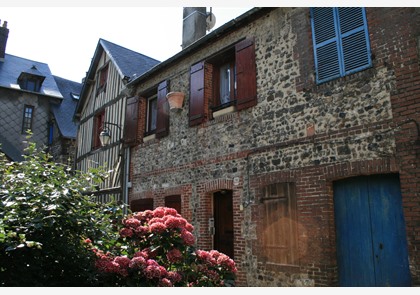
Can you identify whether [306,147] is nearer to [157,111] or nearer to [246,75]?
[246,75]

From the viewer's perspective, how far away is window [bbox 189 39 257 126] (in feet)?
23.1

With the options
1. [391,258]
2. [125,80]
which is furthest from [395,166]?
[125,80]

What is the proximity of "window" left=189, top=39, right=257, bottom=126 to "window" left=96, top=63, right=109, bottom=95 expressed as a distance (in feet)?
18.2

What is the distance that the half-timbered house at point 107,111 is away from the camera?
35.4 feet

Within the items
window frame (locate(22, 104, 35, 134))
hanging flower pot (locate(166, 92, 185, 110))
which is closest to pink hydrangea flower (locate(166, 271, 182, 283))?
hanging flower pot (locate(166, 92, 185, 110))

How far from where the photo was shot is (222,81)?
26.6ft

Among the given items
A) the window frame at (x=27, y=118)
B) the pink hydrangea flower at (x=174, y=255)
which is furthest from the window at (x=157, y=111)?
the window frame at (x=27, y=118)

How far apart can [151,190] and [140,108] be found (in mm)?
2652

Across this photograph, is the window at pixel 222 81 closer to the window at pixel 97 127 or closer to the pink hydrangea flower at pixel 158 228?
the pink hydrangea flower at pixel 158 228

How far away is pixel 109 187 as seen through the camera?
11.1 metres

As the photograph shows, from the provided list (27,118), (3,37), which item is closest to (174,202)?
(27,118)

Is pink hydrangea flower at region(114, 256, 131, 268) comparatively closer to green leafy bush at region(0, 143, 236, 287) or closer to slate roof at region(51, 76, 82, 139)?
green leafy bush at region(0, 143, 236, 287)

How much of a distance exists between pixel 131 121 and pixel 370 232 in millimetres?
7415

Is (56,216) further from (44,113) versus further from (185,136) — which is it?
(44,113)
